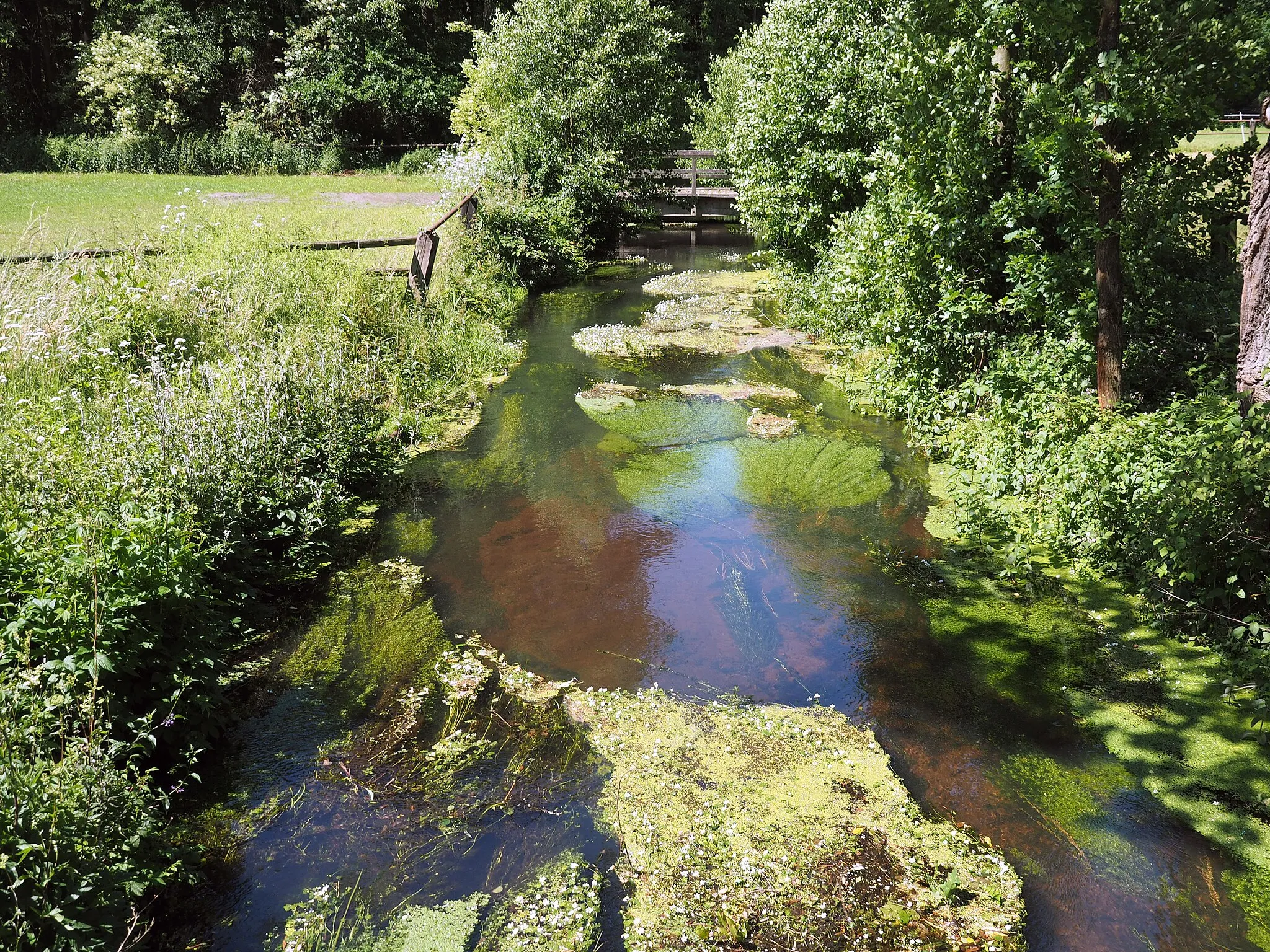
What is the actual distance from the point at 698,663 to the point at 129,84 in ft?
84.7

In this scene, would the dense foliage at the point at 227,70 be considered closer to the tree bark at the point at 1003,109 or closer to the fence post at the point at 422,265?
the fence post at the point at 422,265

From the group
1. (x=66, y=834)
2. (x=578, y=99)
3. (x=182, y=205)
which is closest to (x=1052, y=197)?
(x=66, y=834)

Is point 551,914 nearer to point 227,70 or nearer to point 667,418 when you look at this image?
point 667,418

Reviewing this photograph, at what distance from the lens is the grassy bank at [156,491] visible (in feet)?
10.4

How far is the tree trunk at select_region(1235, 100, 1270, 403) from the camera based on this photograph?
4707mm

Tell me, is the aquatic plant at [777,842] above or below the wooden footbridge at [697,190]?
below

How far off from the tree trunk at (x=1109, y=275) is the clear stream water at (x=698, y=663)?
1.83m

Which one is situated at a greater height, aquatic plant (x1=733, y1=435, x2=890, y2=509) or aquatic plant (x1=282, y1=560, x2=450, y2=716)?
aquatic plant (x1=733, y1=435, x2=890, y2=509)

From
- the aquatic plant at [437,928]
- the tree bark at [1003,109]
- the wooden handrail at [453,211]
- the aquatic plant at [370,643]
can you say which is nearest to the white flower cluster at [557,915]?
the aquatic plant at [437,928]

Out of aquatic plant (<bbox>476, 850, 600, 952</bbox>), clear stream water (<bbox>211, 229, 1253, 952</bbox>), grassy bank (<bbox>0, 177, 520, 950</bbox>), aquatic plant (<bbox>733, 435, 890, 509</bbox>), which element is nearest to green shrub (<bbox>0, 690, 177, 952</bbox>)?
grassy bank (<bbox>0, 177, 520, 950</bbox>)

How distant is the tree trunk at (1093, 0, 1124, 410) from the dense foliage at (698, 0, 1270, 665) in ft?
0.18

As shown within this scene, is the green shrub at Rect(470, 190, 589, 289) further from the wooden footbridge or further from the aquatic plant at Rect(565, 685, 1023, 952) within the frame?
the aquatic plant at Rect(565, 685, 1023, 952)

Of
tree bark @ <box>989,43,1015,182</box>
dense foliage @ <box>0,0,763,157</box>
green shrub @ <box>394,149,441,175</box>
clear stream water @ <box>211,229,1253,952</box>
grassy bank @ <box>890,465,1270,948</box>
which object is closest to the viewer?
clear stream water @ <box>211,229,1253,952</box>

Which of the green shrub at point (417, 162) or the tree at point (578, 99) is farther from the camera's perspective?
the green shrub at point (417, 162)
